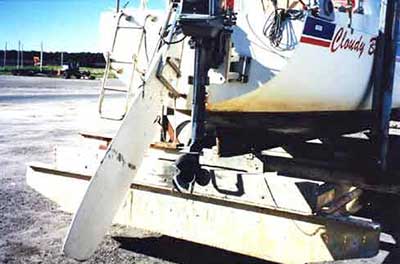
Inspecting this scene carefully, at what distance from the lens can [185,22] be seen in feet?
11.1

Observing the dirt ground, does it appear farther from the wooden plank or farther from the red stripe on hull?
the red stripe on hull

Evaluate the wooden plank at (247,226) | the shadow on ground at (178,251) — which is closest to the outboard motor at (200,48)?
the wooden plank at (247,226)

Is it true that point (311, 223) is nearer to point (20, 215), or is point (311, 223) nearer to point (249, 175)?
point (249, 175)

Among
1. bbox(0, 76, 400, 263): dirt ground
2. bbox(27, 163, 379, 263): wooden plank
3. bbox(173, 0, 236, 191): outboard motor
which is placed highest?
bbox(173, 0, 236, 191): outboard motor

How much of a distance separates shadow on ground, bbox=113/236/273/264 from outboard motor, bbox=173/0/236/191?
4.48ft

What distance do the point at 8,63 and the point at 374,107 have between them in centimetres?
8165

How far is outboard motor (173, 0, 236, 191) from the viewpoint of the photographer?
338 cm

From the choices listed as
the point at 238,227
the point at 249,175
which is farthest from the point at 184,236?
the point at 249,175

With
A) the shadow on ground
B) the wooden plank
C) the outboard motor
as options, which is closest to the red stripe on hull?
the outboard motor

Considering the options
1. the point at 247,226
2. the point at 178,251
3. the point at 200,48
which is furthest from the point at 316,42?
the point at 178,251

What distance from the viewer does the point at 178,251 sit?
4.95m

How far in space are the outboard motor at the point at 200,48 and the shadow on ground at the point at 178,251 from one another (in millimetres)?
1365

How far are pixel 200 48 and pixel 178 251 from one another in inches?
84.2

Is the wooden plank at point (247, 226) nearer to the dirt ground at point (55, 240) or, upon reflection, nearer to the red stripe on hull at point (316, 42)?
the dirt ground at point (55, 240)
